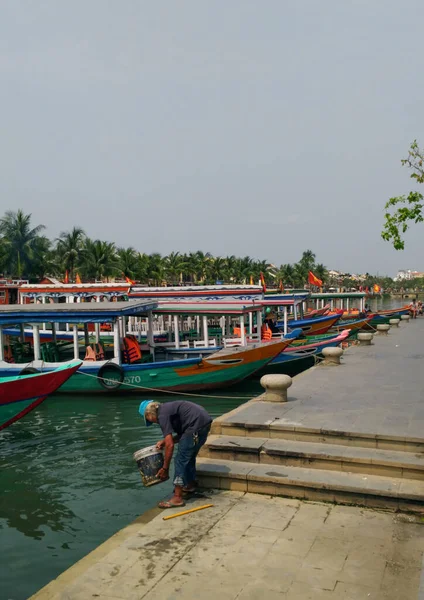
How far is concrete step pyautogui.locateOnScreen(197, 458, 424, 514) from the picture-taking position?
5789 mm

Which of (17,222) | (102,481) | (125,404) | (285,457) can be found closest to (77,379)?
(125,404)

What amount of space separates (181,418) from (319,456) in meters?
1.83

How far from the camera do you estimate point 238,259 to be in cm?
8169

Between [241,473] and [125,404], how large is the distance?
9.18 metres

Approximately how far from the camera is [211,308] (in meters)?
17.3

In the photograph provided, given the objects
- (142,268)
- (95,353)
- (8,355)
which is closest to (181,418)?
(95,353)

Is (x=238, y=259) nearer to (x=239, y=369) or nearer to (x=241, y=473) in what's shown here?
(x=239, y=369)

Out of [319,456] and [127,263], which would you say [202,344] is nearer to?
[319,456]

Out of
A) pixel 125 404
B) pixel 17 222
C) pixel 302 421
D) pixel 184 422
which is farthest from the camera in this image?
pixel 17 222

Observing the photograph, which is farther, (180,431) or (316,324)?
(316,324)

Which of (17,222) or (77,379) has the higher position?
(17,222)

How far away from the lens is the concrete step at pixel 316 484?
19.0 ft

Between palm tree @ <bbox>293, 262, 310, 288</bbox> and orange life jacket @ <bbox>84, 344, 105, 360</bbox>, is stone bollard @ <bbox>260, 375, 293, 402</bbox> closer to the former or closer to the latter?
orange life jacket @ <bbox>84, 344, 105, 360</bbox>

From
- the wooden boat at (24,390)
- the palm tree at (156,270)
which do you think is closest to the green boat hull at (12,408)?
the wooden boat at (24,390)
